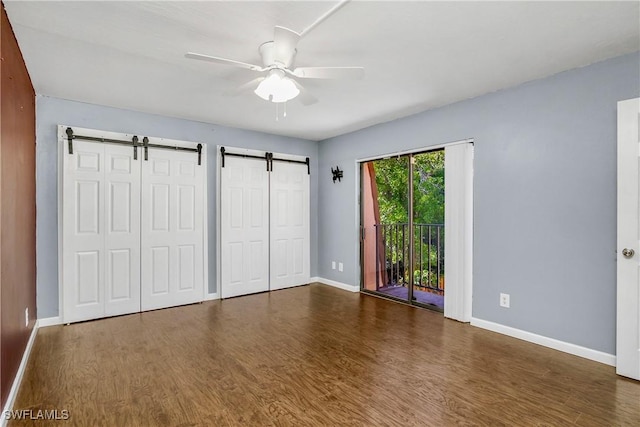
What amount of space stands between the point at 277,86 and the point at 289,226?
329 cm

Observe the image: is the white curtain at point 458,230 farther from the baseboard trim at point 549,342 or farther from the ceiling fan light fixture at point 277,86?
the ceiling fan light fixture at point 277,86

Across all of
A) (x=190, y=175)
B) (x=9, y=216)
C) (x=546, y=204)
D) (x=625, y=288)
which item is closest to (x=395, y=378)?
(x=625, y=288)

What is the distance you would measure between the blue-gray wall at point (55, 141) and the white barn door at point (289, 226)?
3.09 ft

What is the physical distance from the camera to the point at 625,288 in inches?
99.5

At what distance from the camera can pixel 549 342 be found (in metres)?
3.03

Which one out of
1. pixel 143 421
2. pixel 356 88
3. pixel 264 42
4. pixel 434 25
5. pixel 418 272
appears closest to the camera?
pixel 143 421

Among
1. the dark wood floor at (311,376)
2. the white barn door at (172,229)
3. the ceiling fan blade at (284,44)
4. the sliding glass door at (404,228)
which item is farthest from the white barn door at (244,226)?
the ceiling fan blade at (284,44)

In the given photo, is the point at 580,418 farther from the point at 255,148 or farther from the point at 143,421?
the point at 255,148

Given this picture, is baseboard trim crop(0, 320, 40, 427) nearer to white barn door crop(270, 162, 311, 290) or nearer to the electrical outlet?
white barn door crop(270, 162, 311, 290)

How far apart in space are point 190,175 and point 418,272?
346cm

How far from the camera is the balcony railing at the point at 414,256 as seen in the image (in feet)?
15.1

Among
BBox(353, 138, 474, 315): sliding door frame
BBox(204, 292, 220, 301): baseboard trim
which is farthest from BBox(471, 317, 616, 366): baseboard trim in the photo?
BBox(204, 292, 220, 301): baseboard trim

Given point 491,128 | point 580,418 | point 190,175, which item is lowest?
point 580,418

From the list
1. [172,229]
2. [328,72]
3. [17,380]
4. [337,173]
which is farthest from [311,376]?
[337,173]
